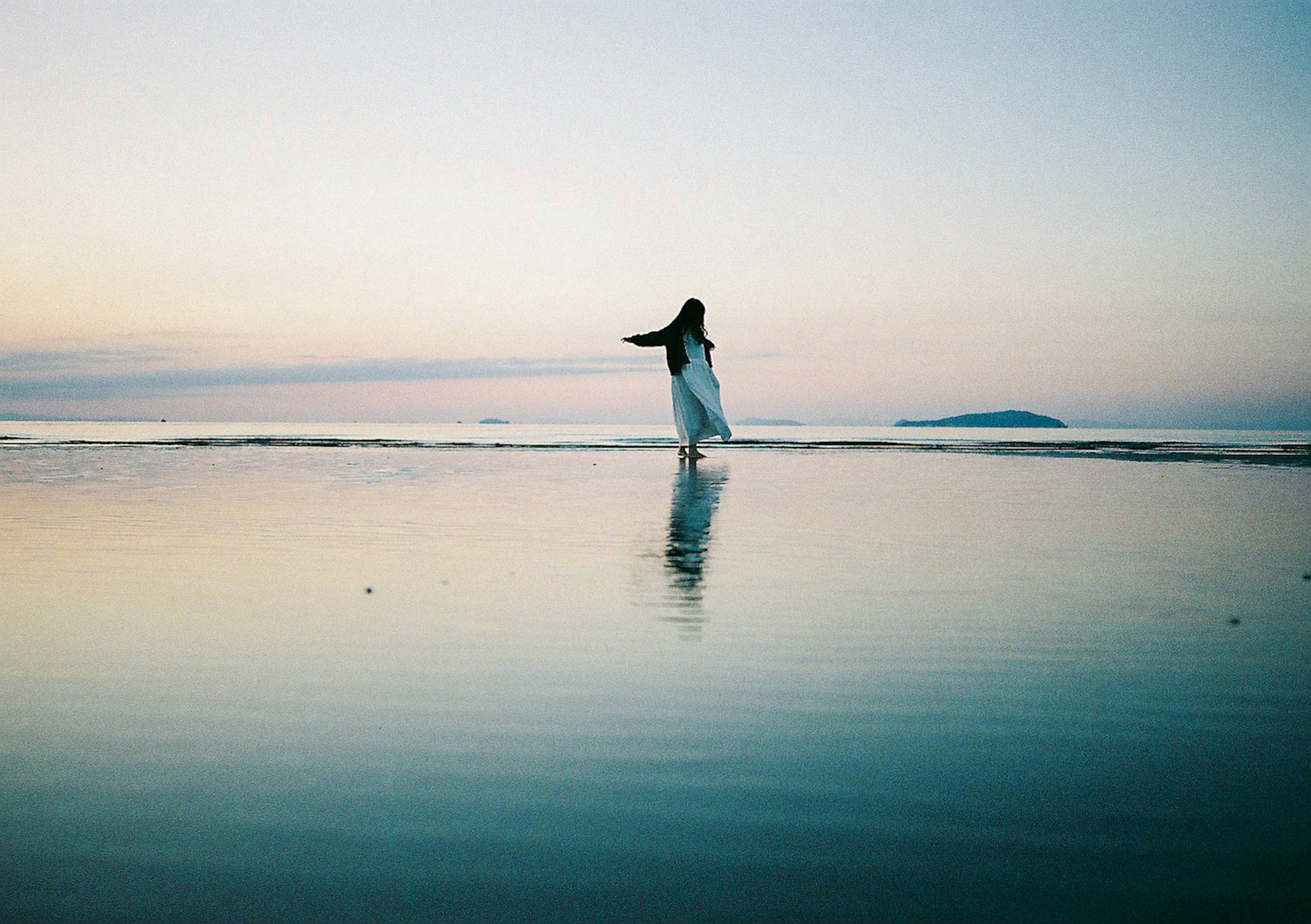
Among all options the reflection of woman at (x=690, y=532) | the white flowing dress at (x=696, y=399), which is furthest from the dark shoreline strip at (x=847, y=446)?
the reflection of woman at (x=690, y=532)

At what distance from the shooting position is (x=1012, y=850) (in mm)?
A: 2795

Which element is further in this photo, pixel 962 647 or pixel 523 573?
pixel 523 573

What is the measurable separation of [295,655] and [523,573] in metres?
2.73

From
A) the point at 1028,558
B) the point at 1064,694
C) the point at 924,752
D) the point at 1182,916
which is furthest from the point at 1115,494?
the point at 1182,916

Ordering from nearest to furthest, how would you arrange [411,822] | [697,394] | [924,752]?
[411,822], [924,752], [697,394]

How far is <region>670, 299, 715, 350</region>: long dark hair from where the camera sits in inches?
944

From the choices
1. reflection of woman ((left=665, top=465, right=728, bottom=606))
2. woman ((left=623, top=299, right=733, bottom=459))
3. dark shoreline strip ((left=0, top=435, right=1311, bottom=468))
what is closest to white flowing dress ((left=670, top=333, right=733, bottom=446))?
woman ((left=623, top=299, right=733, bottom=459))

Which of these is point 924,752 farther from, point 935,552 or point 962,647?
point 935,552

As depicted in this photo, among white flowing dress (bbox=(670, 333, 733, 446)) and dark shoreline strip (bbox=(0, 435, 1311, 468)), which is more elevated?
white flowing dress (bbox=(670, 333, 733, 446))

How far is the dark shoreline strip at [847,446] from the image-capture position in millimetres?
29438

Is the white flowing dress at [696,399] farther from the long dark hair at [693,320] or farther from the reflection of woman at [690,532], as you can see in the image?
the reflection of woman at [690,532]

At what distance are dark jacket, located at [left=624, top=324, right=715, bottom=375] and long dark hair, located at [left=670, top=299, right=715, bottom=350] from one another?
63mm

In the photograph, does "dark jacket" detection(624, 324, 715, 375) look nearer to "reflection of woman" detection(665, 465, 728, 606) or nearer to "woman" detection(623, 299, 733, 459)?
"woman" detection(623, 299, 733, 459)

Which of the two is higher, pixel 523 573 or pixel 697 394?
pixel 697 394
